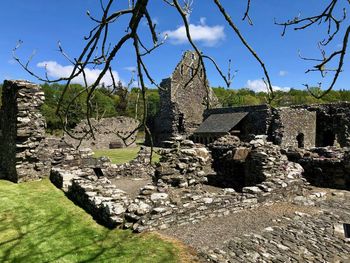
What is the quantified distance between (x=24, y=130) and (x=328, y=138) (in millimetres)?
25664

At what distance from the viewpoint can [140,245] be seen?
716cm

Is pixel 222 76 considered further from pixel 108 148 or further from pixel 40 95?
pixel 108 148

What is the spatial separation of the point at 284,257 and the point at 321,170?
876cm

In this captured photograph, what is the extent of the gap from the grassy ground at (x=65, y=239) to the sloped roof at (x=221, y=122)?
2043 cm

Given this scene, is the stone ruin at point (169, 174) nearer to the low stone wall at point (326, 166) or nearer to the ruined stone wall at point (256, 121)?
the low stone wall at point (326, 166)

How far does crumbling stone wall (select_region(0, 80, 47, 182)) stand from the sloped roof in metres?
17.5

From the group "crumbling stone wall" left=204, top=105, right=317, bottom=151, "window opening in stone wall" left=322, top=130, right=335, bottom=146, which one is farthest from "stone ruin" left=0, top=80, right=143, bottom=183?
"window opening in stone wall" left=322, top=130, right=335, bottom=146

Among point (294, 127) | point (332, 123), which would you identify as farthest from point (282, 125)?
point (332, 123)

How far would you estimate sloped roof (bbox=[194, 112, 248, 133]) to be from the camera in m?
29.4

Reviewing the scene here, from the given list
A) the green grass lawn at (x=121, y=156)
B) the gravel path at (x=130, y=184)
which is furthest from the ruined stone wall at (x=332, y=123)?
the gravel path at (x=130, y=184)

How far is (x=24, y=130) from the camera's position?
14.2 meters

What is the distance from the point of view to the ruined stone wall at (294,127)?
26719 mm

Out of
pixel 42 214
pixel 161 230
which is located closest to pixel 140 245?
pixel 161 230

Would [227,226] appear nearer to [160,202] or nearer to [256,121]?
[160,202]
